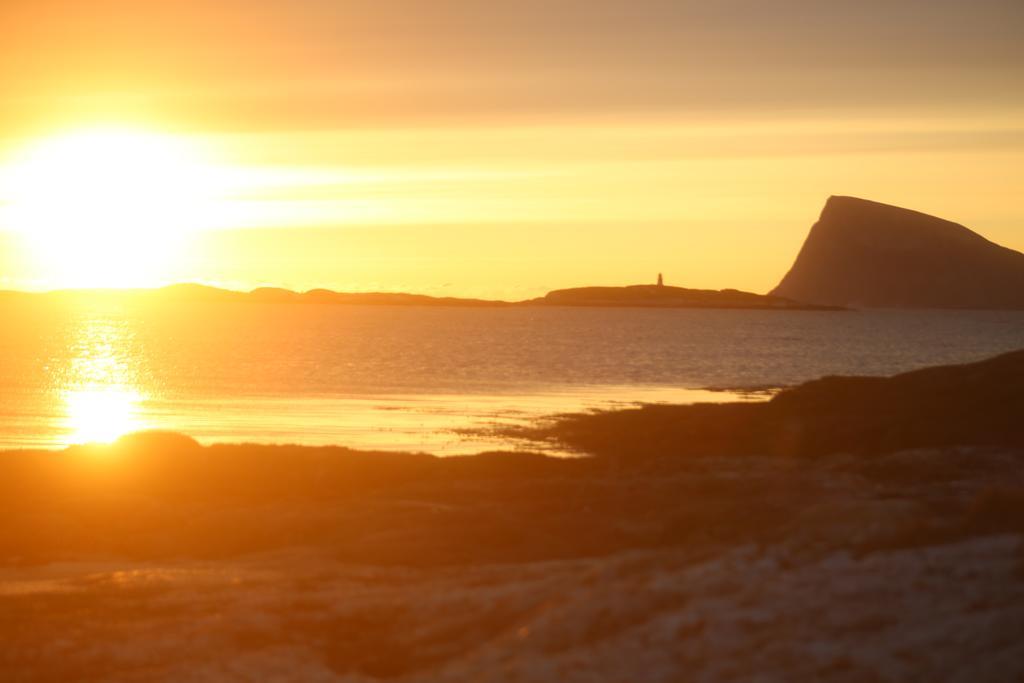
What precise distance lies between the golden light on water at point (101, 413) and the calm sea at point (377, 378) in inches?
5.3

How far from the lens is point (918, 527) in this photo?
1586 cm

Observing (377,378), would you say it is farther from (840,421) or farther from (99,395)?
(840,421)

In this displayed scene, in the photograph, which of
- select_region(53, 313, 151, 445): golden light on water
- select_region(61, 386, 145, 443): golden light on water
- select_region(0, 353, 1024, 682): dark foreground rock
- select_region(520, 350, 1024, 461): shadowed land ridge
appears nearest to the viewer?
select_region(0, 353, 1024, 682): dark foreground rock

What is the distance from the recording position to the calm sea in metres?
54.1

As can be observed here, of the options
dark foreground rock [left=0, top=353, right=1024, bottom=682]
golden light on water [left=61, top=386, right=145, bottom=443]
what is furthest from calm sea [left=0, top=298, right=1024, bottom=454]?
dark foreground rock [left=0, top=353, right=1024, bottom=682]

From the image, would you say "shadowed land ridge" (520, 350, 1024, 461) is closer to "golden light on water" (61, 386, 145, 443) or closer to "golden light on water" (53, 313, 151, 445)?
"golden light on water" (53, 313, 151, 445)

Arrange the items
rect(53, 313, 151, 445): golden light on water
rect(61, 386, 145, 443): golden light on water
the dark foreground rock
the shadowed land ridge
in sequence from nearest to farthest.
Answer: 1. the dark foreground rock
2. the shadowed land ridge
3. rect(61, 386, 145, 443): golden light on water
4. rect(53, 313, 151, 445): golden light on water

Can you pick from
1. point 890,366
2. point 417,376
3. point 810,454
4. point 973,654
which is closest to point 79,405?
point 417,376

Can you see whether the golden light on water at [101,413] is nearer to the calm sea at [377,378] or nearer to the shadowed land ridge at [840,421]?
the calm sea at [377,378]

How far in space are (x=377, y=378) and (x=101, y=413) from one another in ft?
76.7

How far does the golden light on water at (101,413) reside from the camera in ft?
173

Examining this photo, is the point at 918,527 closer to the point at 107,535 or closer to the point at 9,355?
the point at 107,535

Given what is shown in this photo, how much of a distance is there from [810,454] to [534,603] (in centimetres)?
2628

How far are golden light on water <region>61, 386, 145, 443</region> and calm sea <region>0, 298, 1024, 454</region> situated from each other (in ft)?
0.44
